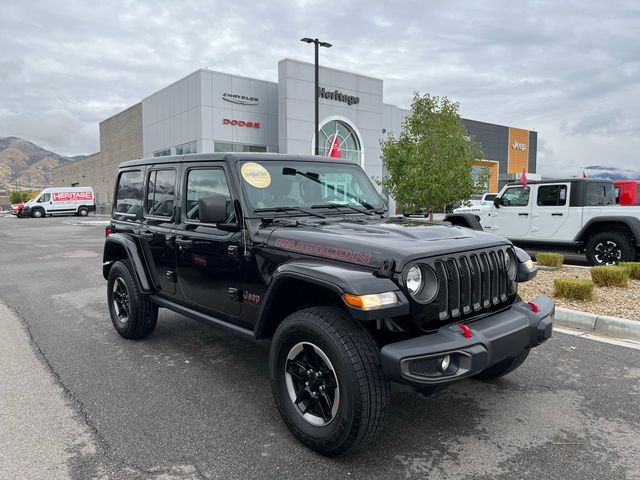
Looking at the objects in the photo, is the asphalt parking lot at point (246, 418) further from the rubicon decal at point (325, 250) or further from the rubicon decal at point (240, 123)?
the rubicon decal at point (240, 123)

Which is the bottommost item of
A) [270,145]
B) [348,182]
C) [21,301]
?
[21,301]

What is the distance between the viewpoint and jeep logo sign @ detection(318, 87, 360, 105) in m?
30.1

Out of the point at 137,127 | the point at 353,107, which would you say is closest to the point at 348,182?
the point at 353,107

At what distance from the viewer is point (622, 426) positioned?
333cm

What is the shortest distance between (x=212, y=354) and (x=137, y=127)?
39.5 meters

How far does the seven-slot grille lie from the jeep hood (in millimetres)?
74

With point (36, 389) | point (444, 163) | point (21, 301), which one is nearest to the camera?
point (36, 389)

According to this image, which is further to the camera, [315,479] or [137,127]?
[137,127]

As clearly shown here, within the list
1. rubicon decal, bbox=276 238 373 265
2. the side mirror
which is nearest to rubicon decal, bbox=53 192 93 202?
the side mirror

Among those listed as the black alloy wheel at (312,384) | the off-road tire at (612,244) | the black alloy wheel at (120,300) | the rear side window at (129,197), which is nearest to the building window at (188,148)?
the off-road tire at (612,244)

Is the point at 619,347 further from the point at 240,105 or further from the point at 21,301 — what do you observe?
the point at 240,105

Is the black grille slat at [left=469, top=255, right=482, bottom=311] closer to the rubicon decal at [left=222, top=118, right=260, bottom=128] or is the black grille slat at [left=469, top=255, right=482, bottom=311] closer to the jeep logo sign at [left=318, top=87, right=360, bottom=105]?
the rubicon decal at [left=222, top=118, right=260, bottom=128]

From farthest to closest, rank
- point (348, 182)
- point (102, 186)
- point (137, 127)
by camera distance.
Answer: point (102, 186), point (137, 127), point (348, 182)

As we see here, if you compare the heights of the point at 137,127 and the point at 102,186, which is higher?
the point at 137,127
